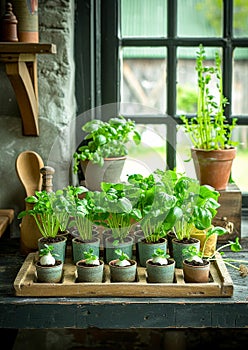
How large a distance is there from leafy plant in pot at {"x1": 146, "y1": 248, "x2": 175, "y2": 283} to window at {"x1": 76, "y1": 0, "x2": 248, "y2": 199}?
2.14 feet

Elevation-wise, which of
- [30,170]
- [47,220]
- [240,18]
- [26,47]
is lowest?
[47,220]

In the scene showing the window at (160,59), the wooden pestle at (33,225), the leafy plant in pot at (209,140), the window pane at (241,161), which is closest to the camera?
the wooden pestle at (33,225)

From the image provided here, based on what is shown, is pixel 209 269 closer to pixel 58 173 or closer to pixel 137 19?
pixel 58 173

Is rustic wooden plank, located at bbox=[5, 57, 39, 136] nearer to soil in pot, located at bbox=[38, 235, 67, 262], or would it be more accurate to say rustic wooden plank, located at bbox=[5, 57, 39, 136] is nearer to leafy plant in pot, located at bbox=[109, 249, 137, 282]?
soil in pot, located at bbox=[38, 235, 67, 262]

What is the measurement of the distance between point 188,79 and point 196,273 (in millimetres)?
997

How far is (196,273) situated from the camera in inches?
80.0

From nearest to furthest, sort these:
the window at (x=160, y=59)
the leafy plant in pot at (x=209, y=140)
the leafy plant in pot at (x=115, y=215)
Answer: the leafy plant in pot at (x=115, y=215)
the leafy plant in pot at (x=209, y=140)
the window at (x=160, y=59)

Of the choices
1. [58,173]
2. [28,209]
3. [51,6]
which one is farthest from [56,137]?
[51,6]

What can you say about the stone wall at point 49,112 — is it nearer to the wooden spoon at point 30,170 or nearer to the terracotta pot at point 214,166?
the wooden spoon at point 30,170

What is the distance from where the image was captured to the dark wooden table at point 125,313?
6.47ft

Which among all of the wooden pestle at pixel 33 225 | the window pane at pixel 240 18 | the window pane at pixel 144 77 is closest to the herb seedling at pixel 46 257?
the wooden pestle at pixel 33 225

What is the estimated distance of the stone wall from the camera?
97.0 inches

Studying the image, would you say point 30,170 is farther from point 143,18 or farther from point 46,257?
point 143,18

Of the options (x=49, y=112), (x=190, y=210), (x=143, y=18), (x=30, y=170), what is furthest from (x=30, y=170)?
(x=143, y=18)
